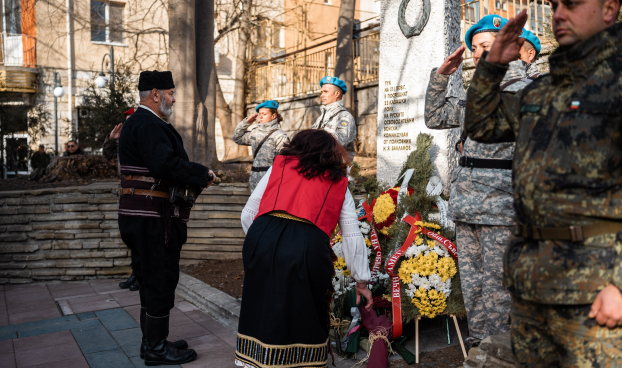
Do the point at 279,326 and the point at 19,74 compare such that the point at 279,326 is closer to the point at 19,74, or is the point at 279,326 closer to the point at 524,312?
the point at 524,312

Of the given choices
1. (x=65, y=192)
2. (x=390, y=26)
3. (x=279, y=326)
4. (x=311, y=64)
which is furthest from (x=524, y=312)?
(x=311, y=64)

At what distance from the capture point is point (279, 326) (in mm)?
2900

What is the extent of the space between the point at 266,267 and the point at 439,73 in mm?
1727

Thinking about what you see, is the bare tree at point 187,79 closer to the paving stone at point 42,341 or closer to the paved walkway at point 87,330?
the paved walkway at point 87,330

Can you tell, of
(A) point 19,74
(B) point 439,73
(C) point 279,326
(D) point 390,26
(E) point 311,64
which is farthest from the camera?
(A) point 19,74

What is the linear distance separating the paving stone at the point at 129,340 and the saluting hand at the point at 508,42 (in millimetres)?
3599

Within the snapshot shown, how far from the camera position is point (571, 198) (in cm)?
173

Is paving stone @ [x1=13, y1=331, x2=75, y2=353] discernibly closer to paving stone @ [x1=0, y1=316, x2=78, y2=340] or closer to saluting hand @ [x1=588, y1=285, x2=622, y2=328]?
paving stone @ [x1=0, y1=316, x2=78, y2=340]

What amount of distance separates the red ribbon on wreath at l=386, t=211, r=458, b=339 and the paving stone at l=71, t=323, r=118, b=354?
2.35 m

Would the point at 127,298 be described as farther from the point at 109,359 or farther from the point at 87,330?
the point at 109,359

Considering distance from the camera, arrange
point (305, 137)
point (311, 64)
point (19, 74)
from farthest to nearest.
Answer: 1. point (19, 74)
2. point (311, 64)
3. point (305, 137)

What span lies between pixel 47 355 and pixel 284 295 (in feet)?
8.38

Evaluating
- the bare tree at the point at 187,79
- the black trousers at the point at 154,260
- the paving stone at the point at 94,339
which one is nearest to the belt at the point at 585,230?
the black trousers at the point at 154,260

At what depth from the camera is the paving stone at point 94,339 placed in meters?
4.45
